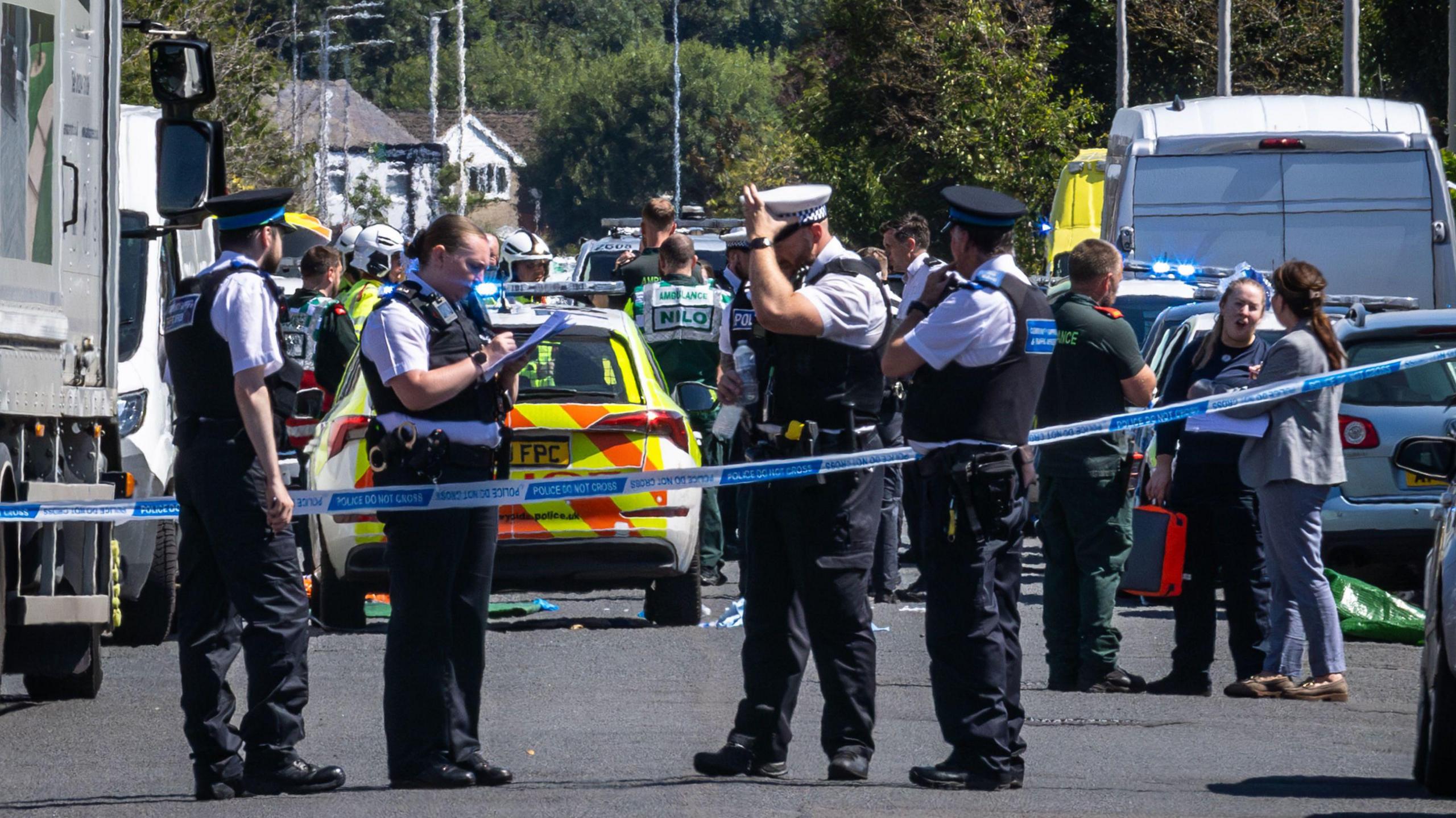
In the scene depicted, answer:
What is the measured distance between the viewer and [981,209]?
7.08 m

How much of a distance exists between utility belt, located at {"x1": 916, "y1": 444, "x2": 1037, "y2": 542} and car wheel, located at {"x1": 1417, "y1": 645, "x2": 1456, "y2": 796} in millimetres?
1337

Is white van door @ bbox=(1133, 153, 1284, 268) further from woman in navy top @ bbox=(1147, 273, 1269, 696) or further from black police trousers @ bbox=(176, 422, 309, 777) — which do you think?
black police trousers @ bbox=(176, 422, 309, 777)

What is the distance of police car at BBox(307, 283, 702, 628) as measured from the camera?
10.6 m

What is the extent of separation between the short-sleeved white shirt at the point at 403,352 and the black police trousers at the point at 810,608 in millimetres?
910

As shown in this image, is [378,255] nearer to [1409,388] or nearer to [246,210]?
[1409,388]

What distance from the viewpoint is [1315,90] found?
129ft

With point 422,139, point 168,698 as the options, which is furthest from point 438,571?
point 422,139

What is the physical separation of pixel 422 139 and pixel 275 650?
107227 mm

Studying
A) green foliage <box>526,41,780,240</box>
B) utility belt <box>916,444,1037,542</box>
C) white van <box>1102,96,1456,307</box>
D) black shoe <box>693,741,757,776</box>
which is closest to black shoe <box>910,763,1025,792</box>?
black shoe <box>693,741,757,776</box>

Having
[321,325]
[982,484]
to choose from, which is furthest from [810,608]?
[321,325]

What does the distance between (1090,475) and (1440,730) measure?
2725mm

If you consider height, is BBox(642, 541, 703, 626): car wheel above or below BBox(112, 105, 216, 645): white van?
below

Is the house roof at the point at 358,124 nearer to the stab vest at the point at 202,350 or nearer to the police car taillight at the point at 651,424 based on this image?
the police car taillight at the point at 651,424

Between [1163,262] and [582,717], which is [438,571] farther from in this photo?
[1163,262]
